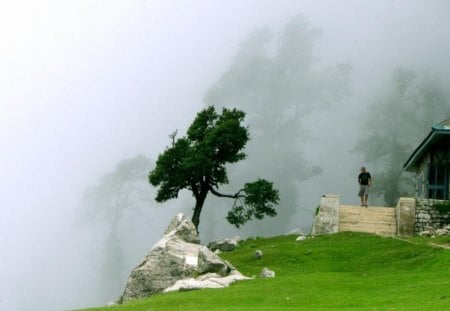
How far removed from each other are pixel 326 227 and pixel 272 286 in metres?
24.5

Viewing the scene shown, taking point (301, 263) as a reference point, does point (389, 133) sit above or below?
above

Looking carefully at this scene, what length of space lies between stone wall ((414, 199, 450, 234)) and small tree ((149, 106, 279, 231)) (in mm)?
14009

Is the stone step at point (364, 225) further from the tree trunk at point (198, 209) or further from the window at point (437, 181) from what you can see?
the tree trunk at point (198, 209)

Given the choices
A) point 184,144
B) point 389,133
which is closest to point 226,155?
point 184,144

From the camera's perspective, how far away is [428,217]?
5278 cm

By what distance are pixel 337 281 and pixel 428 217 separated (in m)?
24.7

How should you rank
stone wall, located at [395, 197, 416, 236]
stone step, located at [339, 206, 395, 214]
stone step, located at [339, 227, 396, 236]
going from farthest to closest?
stone step, located at [339, 206, 395, 214]
stone step, located at [339, 227, 396, 236]
stone wall, located at [395, 197, 416, 236]

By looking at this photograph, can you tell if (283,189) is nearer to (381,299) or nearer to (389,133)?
(389,133)

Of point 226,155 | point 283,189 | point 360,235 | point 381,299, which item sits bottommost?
point 381,299

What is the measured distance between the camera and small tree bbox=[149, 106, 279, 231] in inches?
2454

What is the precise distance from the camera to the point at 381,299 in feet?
78.1

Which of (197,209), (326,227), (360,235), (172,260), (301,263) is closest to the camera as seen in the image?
(172,260)

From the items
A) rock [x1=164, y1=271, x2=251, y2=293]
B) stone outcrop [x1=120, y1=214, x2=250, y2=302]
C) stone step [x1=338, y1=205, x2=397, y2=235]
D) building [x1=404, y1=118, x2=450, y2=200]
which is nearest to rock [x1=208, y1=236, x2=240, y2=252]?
stone step [x1=338, y1=205, x2=397, y2=235]

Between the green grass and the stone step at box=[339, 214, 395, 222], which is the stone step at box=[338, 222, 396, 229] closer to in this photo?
the stone step at box=[339, 214, 395, 222]
